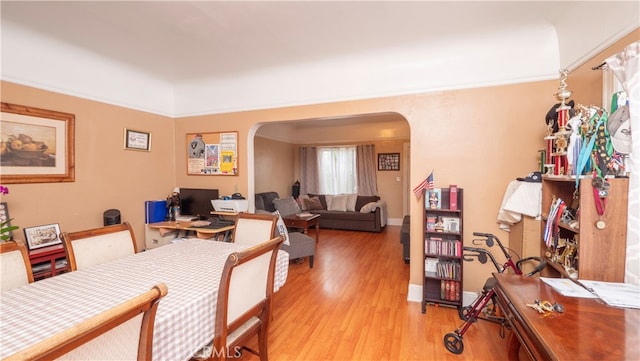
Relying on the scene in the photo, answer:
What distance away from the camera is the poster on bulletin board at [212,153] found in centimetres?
349

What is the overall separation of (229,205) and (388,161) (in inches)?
171

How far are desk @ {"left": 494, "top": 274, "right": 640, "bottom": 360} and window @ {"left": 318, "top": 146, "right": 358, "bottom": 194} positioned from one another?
5467 mm

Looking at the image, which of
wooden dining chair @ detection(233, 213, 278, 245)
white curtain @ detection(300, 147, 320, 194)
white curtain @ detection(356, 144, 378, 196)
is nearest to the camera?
wooden dining chair @ detection(233, 213, 278, 245)

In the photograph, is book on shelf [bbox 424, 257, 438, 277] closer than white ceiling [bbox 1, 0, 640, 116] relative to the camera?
No

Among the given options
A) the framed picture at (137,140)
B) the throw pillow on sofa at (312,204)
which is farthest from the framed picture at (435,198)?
the throw pillow on sofa at (312,204)

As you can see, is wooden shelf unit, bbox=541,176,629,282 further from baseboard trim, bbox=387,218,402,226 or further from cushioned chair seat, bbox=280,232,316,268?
baseboard trim, bbox=387,218,402,226

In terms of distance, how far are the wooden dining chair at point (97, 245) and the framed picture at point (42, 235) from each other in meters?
1.12

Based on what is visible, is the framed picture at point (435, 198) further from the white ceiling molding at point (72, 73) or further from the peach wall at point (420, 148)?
the white ceiling molding at point (72, 73)

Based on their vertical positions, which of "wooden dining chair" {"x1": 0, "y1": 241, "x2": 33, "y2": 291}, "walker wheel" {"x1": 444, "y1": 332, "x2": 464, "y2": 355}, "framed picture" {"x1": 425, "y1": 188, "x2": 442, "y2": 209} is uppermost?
"framed picture" {"x1": 425, "y1": 188, "x2": 442, "y2": 209}

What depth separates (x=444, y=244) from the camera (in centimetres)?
246

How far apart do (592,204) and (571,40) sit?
58.7 inches

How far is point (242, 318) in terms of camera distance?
134 cm

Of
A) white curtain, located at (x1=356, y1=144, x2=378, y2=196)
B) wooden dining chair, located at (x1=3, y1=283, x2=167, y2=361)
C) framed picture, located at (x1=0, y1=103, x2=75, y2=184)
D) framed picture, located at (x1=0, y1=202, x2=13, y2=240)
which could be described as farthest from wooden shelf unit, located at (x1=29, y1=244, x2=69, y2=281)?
white curtain, located at (x1=356, y1=144, x2=378, y2=196)

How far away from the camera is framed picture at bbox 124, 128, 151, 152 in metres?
3.21
